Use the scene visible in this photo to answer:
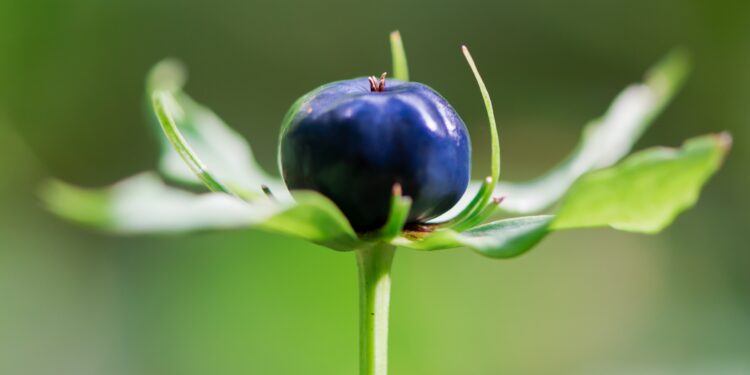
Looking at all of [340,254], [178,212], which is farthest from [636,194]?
[340,254]

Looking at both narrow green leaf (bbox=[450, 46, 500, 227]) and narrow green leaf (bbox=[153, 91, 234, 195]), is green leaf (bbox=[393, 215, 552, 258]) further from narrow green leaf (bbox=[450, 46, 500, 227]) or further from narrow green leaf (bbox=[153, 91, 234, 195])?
narrow green leaf (bbox=[153, 91, 234, 195])

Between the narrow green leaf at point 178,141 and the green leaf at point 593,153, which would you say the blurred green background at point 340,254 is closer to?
the green leaf at point 593,153

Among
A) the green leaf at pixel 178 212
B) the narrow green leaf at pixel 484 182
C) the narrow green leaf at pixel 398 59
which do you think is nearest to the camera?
the green leaf at pixel 178 212

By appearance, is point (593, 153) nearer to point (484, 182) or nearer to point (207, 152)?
point (484, 182)

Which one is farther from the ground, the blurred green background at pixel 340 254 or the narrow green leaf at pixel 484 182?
the blurred green background at pixel 340 254

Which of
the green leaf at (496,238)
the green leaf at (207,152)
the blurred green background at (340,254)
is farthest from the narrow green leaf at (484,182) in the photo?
the blurred green background at (340,254)

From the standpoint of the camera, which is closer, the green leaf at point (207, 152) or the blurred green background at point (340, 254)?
the green leaf at point (207, 152)
